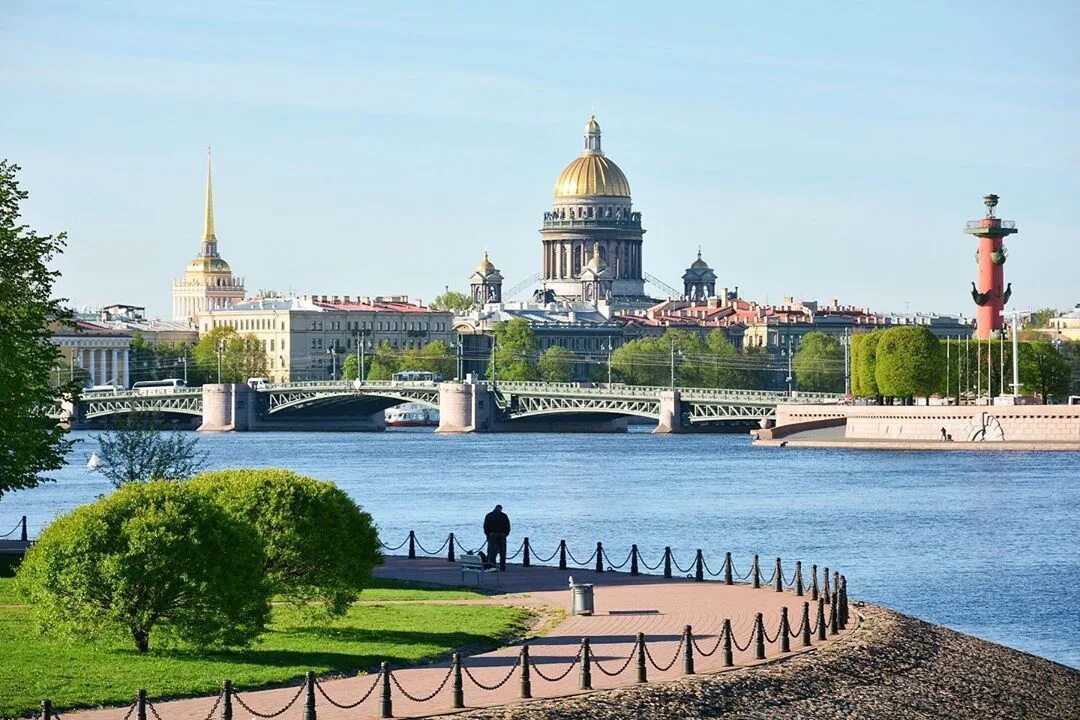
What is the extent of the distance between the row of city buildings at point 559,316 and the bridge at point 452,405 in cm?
2117

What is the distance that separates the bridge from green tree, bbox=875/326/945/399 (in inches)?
323

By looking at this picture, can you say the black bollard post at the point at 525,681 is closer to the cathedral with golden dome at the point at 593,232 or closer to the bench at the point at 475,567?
the bench at the point at 475,567

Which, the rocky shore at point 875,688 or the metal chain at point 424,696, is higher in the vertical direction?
the metal chain at point 424,696

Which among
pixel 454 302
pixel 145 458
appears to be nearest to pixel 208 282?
pixel 454 302

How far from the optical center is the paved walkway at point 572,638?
58.9 feet

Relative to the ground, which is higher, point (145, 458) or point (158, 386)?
point (158, 386)

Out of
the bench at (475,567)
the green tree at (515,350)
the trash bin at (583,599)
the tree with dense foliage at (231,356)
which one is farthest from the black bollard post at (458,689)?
the tree with dense foliage at (231,356)

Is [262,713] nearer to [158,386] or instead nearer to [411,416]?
[158,386]

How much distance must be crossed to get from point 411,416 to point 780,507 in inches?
2928

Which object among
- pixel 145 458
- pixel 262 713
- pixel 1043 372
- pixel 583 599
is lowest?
pixel 262 713

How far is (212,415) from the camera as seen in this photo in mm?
102188

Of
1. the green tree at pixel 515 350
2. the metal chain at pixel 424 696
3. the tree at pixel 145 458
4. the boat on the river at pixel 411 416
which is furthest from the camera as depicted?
the green tree at pixel 515 350

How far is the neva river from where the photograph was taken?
32812 mm

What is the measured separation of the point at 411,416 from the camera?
123 meters
